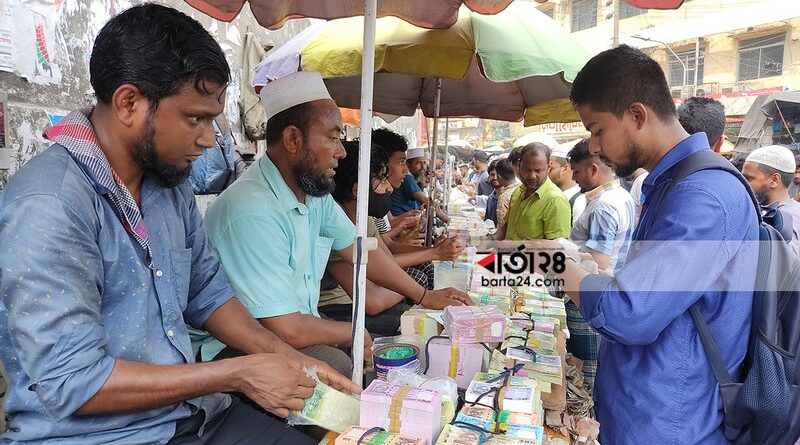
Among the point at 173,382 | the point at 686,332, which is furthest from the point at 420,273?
the point at 173,382

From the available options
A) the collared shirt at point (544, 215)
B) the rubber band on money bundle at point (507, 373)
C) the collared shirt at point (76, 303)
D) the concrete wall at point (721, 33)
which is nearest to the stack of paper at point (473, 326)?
the rubber band on money bundle at point (507, 373)

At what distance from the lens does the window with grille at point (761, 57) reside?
19922 mm

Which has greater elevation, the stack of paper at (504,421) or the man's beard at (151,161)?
the man's beard at (151,161)

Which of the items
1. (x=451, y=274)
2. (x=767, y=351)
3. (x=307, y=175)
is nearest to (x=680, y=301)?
(x=767, y=351)

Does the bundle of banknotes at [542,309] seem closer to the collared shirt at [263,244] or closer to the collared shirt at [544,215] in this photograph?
the collared shirt at [263,244]

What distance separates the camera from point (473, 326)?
6.84ft

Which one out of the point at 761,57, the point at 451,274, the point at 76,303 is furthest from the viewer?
the point at 761,57

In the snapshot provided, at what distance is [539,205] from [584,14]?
27044 mm

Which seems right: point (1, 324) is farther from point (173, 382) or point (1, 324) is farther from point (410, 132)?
point (410, 132)

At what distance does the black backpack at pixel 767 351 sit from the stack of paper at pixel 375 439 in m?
1.00

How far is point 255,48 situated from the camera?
6082mm

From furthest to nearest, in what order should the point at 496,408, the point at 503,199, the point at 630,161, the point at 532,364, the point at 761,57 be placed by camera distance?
the point at 761,57 → the point at 503,199 → the point at 532,364 → the point at 630,161 → the point at 496,408

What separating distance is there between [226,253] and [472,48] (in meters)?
1.88

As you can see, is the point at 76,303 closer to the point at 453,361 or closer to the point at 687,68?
the point at 453,361
